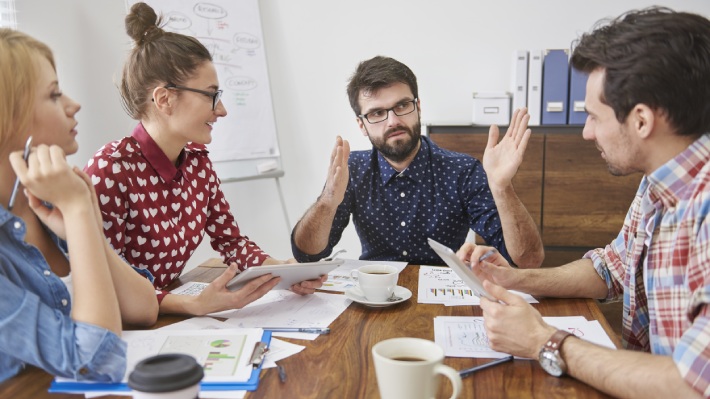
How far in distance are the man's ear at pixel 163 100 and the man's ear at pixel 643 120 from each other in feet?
4.04

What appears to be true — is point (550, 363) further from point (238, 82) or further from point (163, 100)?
point (238, 82)

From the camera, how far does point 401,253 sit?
206 centimetres

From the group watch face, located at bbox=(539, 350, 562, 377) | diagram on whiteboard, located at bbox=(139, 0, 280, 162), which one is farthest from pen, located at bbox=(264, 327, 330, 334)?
diagram on whiteboard, located at bbox=(139, 0, 280, 162)

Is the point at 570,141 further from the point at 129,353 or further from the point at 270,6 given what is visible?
the point at 129,353

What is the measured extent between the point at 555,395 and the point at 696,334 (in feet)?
0.73

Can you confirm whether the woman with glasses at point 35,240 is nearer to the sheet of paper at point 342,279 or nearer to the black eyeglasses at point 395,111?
the sheet of paper at point 342,279

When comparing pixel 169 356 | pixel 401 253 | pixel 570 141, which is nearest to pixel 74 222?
pixel 169 356

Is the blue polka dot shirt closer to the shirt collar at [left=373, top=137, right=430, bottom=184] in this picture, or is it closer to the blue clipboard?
the shirt collar at [left=373, top=137, right=430, bottom=184]

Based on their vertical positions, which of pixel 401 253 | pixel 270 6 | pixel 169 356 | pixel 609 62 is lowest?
pixel 401 253

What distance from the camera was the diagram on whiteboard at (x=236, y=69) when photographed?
3002 millimetres

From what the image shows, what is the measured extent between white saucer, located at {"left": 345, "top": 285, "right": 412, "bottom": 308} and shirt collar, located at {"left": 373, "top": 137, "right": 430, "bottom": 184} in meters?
0.73

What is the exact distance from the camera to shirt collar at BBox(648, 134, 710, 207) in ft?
3.42

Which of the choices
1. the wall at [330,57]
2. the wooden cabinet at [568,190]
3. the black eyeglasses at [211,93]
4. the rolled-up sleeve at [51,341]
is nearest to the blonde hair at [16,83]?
the rolled-up sleeve at [51,341]

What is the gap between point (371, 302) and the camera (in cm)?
128
